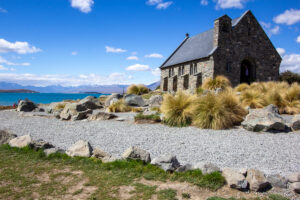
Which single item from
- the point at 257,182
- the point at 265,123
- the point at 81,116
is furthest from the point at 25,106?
the point at 257,182

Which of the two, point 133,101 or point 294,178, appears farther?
point 133,101

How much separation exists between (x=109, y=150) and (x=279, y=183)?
3.57m

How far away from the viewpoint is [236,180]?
3494mm

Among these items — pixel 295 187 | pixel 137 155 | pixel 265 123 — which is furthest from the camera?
pixel 265 123

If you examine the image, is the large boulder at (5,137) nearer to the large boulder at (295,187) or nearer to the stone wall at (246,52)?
the large boulder at (295,187)

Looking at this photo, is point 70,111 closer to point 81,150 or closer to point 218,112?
point 81,150

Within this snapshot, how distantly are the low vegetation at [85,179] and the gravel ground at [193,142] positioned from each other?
34.6 inches

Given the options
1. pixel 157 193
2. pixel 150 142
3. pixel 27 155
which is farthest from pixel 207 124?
pixel 27 155

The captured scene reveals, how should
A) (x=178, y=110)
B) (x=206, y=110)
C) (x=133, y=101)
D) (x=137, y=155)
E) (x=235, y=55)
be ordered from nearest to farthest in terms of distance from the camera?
(x=137, y=155)
(x=206, y=110)
(x=178, y=110)
(x=133, y=101)
(x=235, y=55)

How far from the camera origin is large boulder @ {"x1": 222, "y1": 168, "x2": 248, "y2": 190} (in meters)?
3.46

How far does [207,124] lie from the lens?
24.3 ft

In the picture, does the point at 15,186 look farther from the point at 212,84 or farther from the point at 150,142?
the point at 212,84

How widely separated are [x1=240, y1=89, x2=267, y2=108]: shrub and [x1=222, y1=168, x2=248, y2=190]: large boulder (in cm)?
707

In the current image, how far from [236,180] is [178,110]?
484 centimetres
